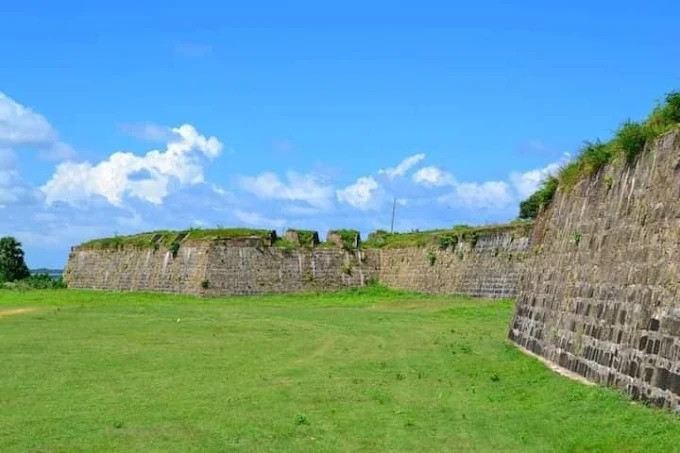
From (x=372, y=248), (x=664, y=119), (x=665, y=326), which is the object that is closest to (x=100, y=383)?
(x=665, y=326)

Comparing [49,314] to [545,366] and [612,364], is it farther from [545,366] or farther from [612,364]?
[612,364]

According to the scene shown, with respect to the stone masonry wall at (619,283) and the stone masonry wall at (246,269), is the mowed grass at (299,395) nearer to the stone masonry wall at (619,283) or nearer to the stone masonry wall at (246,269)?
the stone masonry wall at (619,283)

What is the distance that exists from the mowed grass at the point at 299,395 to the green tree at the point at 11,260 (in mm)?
48134

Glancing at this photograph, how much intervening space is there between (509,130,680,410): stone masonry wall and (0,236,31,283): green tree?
56986mm

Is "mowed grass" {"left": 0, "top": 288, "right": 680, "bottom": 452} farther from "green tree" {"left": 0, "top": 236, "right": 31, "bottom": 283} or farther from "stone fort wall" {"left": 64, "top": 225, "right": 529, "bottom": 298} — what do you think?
"green tree" {"left": 0, "top": 236, "right": 31, "bottom": 283}

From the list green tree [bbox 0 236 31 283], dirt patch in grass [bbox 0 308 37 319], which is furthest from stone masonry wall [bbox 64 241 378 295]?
green tree [bbox 0 236 31 283]

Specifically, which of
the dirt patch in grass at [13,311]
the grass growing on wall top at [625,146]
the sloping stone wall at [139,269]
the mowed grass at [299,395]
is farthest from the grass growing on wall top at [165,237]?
the grass growing on wall top at [625,146]

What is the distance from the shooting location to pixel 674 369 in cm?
955

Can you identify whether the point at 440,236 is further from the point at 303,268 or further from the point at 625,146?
the point at 625,146

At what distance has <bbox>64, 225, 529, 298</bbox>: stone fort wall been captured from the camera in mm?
40344

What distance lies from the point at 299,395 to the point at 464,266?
28.6 m

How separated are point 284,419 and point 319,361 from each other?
5.77m

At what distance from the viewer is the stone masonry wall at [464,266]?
35.8m

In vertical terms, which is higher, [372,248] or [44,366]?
[372,248]
